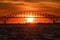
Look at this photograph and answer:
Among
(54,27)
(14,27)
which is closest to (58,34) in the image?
(54,27)

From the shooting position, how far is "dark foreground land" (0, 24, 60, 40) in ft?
32.4

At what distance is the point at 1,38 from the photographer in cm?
966

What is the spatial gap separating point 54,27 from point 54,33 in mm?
1020

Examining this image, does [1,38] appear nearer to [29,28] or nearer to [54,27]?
[29,28]

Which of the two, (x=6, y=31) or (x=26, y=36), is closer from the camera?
(x=26, y=36)

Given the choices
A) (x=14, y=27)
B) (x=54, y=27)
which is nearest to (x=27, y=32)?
(x=14, y=27)

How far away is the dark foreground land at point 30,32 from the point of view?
9875 millimetres

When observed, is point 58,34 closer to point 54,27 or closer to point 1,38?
point 54,27

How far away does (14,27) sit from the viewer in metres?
11.4

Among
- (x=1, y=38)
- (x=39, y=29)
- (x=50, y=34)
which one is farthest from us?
(x=39, y=29)

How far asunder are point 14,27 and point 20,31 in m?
0.81

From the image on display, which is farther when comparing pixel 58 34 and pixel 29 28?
pixel 29 28

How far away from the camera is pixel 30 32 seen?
34.9ft

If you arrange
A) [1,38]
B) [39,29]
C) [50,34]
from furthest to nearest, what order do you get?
[39,29], [50,34], [1,38]
